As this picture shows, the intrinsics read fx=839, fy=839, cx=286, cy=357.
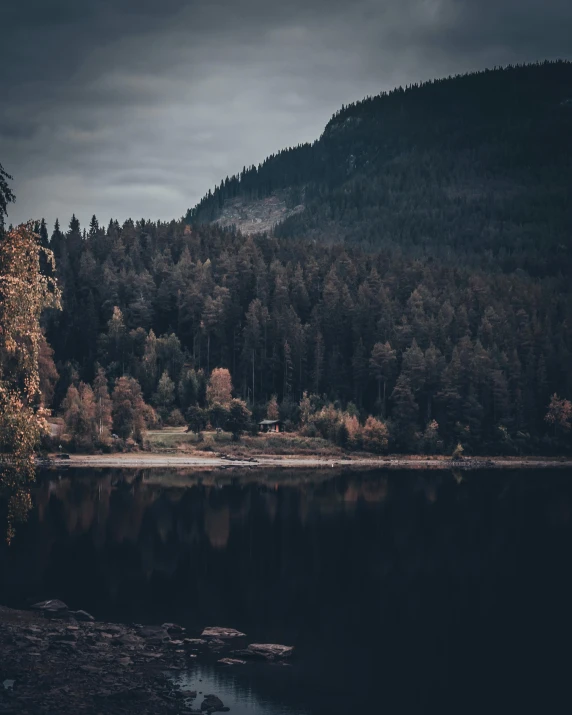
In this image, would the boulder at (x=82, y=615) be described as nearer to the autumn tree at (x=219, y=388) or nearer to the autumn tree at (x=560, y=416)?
the autumn tree at (x=219, y=388)

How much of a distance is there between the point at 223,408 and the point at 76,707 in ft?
336

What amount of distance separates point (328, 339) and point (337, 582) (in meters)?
107

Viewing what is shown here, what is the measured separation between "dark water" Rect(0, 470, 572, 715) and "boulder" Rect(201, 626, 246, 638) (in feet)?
3.19

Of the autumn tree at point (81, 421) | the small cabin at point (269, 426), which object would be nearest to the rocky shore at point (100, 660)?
the autumn tree at point (81, 421)

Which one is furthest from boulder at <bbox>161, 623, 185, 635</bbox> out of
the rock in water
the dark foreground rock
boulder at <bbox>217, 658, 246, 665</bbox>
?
the rock in water

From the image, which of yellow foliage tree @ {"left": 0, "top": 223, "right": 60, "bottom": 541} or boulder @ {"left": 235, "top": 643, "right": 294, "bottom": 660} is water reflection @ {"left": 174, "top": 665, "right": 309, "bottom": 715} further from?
yellow foliage tree @ {"left": 0, "top": 223, "right": 60, "bottom": 541}

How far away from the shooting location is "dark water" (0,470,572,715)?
37031 millimetres

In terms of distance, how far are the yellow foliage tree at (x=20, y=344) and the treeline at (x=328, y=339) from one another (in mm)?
102458

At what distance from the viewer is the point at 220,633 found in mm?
41969

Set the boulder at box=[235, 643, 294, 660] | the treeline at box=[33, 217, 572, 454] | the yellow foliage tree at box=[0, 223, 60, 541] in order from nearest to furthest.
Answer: the yellow foliage tree at box=[0, 223, 60, 541] → the boulder at box=[235, 643, 294, 660] → the treeline at box=[33, 217, 572, 454]

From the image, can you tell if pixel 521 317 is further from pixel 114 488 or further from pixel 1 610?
pixel 1 610

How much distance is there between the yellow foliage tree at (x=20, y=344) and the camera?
91.4ft

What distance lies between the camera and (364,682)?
37.2 m

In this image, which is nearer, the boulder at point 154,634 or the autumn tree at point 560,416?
the boulder at point 154,634
